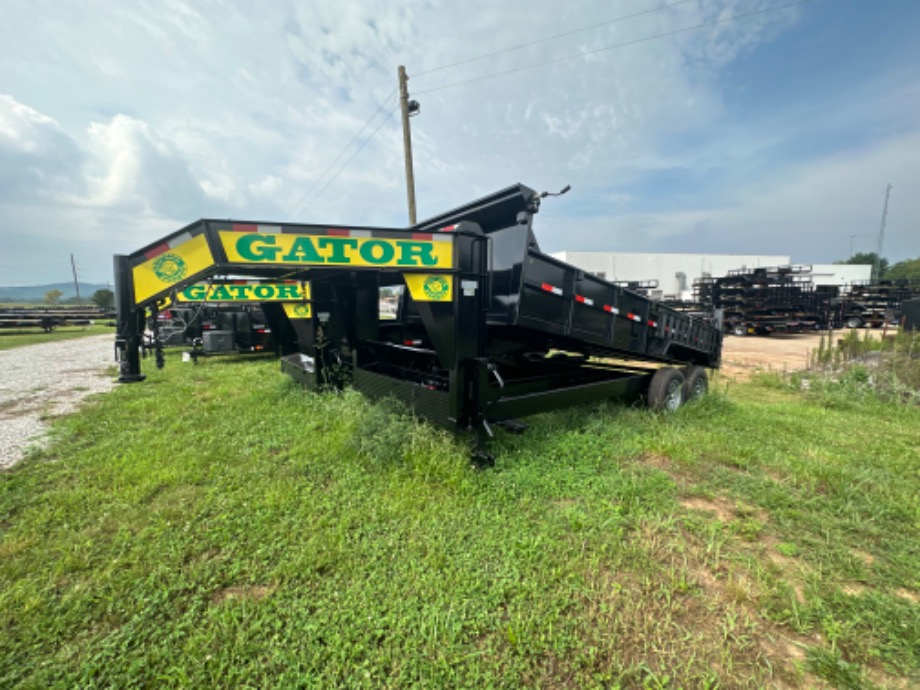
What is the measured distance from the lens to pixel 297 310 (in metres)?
6.39

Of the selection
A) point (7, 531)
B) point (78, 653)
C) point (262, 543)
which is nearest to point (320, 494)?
point (262, 543)

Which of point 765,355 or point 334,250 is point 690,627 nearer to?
point 334,250

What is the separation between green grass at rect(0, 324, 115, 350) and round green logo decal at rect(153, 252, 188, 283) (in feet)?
56.3

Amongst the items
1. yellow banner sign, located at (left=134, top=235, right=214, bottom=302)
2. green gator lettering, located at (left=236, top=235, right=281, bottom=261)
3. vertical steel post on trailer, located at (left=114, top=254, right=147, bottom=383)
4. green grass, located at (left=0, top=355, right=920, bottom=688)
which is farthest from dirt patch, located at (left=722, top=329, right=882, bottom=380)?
vertical steel post on trailer, located at (left=114, top=254, right=147, bottom=383)

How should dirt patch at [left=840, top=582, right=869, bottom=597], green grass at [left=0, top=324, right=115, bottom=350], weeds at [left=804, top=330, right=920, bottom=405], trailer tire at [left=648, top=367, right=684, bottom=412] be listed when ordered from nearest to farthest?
dirt patch at [left=840, top=582, right=869, bottom=597], trailer tire at [left=648, top=367, right=684, bottom=412], weeds at [left=804, top=330, right=920, bottom=405], green grass at [left=0, top=324, right=115, bottom=350]

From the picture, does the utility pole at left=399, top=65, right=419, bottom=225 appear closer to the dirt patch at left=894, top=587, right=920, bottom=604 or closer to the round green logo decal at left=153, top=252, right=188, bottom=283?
the round green logo decal at left=153, top=252, right=188, bottom=283

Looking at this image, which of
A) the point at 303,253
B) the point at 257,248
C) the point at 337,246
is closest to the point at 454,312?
the point at 337,246

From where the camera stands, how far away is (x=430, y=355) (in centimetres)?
502

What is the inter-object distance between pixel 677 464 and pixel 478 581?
2.46m

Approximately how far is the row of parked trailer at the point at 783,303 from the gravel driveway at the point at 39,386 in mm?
21848

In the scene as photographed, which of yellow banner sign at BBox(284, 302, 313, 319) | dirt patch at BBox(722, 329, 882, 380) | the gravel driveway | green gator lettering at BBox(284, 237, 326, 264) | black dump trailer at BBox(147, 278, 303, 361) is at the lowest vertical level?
dirt patch at BBox(722, 329, 882, 380)

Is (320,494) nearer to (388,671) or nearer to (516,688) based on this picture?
(388,671)

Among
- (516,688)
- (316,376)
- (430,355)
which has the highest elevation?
(430,355)

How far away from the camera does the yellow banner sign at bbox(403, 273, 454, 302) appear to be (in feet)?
10.9
